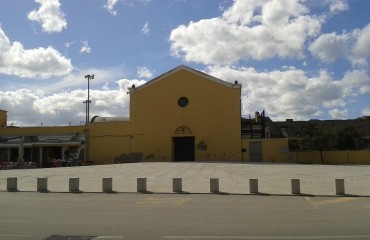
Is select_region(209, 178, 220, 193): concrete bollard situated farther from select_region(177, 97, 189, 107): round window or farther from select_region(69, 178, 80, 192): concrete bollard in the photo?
select_region(177, 97, 189, 107): round window

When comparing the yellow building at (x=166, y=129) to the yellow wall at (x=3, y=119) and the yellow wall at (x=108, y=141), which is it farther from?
the yellow wall at (x=3, y=119)

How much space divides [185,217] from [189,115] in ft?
126

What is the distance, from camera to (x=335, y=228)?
10086 mm

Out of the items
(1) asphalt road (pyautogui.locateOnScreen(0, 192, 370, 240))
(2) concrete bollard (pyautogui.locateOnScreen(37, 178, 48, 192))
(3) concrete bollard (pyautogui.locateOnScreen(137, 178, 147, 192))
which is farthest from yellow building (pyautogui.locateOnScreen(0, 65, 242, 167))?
(1) asphalt road (pyautogui.locateOnScreen(0, 192, 370, 240))

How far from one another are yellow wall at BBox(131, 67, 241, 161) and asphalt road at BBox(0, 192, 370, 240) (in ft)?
105

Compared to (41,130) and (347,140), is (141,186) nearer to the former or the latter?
(41,130)

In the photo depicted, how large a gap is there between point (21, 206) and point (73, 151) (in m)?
39.3

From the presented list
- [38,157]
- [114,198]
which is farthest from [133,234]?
[38,157]

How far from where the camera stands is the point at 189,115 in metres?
50.2

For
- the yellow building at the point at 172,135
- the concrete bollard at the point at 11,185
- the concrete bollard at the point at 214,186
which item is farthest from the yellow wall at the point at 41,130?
the concrete bollard at the point at 214,186

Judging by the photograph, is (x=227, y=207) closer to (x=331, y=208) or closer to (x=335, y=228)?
(x=331, y=208)

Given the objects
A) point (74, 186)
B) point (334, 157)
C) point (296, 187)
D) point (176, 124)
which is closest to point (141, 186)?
point (74, 186)

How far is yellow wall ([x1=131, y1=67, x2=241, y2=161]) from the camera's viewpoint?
49250 millimetres

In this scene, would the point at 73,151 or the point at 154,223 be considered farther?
the point at 73,151
